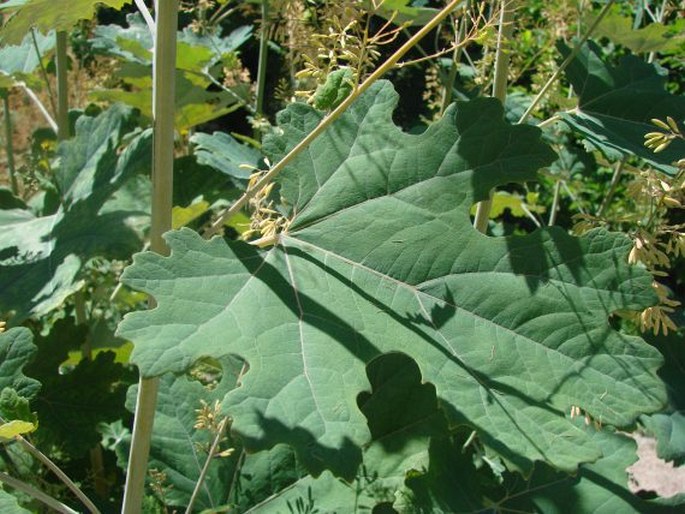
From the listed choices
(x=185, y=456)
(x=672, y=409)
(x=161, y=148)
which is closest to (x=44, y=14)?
(x=161, y=148)

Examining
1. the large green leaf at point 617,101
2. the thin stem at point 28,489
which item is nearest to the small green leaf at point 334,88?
the large green leaf at point 617,101

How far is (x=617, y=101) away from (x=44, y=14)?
1161 millimetres

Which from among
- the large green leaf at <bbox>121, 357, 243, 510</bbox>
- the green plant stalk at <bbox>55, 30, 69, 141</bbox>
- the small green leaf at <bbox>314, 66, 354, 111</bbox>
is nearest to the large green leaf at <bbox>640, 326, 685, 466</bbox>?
the large green leaf at <bbox>121, 357, 243, 510</bbox>

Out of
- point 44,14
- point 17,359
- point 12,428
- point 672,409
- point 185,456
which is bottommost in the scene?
point 672,409

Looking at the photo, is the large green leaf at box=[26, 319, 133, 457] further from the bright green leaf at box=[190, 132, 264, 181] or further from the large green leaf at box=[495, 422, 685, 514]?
the large green leaf at box=[495, 422, 685, 514]

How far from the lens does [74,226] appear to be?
2.22 m

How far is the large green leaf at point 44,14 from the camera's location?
1.54m

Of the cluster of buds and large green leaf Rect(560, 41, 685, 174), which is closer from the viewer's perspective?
the cluster of buds

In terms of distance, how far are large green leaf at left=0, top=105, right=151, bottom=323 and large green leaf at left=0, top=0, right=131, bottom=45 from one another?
55cm

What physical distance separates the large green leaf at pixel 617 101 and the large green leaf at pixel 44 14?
0.93 meters

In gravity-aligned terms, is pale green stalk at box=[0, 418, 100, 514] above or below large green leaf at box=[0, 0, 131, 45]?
below

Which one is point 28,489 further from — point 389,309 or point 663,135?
point 663,135

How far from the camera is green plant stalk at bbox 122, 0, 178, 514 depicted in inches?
53.1

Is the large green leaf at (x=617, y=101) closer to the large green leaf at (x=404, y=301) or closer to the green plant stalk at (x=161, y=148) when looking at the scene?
the large green leaf at (x=404, y=301)
